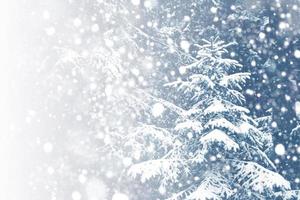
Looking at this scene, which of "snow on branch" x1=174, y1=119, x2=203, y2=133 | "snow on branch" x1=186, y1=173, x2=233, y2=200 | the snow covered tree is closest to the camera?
"snow on branch" x1=186, y1=173, x2=233, y2=200

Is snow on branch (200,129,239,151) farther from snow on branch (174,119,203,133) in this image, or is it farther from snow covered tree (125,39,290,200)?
snow on branch (174,119,203,133)

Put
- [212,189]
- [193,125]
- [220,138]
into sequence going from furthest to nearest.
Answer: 1. [193,125]
2. [212,189]
3. [220,138]

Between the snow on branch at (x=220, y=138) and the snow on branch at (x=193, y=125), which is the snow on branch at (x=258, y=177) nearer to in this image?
the snow on branch at (x=220, y=138)

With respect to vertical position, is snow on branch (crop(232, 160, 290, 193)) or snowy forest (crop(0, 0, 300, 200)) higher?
snowy forest (crop(0, 0, 300, 200))

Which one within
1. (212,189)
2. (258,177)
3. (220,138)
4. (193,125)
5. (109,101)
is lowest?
(212,189)

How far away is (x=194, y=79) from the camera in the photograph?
379 inches

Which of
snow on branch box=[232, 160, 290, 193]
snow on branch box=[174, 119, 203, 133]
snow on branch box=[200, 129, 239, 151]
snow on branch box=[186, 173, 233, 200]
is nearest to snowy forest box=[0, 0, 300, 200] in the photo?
snow on branch box=[232, 160, 290, 193]

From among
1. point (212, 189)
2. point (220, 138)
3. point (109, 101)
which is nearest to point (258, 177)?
point (212, 189)

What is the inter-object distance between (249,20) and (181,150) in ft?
16.3

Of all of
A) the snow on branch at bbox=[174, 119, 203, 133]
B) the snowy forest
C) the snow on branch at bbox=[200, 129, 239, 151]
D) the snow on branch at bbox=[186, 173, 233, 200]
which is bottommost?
the snow on branch at bbox=[186, 173, 233, 200]

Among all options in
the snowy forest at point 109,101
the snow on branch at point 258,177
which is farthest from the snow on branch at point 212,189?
the snowy forest at point 109,101

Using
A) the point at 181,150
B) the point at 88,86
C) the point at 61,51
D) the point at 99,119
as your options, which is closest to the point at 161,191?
the point at 181,150

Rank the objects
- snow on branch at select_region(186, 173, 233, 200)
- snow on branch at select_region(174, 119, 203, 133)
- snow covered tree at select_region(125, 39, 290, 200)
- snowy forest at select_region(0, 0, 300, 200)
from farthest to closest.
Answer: snowy forest at select_region(0, 0, 300, 200), snow on branch at select_region(174, 119, 203, 133), snow covered tree at select_region(125, 39, 290, 200), snow on branch at select_region(186, 173, 233, 200)

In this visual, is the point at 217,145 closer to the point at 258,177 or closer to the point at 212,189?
the point at 212,189
